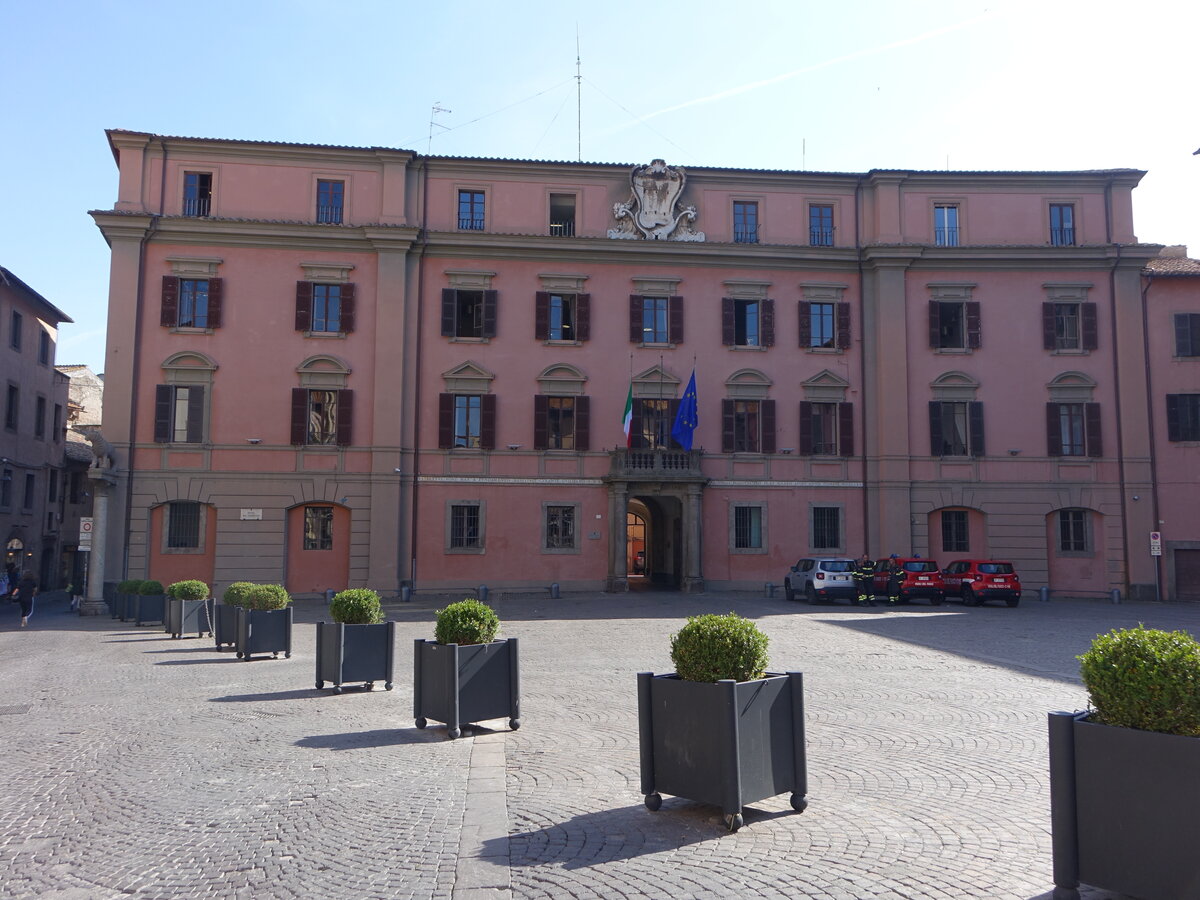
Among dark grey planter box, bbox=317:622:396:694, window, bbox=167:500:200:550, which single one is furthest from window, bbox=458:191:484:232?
dark grey planter box, bbox=317:622:396:694

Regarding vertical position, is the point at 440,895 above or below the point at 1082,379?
below

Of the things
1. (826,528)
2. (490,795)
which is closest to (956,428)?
(826,528)

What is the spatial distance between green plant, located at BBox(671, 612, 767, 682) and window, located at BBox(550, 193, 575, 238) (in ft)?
93.7

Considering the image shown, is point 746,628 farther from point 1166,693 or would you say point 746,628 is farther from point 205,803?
point 205,803

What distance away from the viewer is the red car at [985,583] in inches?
1156

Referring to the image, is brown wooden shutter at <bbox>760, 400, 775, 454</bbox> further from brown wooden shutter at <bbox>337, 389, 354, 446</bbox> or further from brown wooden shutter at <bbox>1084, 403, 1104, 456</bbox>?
brown wooden shutter at <bbox>337, 389, 354, 446</bbox>

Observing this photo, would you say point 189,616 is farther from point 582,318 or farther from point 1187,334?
point 1187,334

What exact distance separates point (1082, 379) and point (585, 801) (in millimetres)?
31935

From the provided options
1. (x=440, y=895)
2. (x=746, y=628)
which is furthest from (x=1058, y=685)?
(x=440, y=895)

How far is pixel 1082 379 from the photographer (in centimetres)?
3391

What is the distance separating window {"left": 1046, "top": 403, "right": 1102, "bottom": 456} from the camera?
33625 mm

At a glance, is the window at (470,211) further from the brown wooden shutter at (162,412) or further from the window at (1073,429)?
the window at (1073,429)

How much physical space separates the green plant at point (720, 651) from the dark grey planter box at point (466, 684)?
343 centimetres

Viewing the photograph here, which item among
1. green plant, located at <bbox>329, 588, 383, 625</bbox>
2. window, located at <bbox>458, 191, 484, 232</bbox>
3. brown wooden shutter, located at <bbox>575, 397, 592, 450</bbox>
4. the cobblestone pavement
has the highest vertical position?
window, located at <bbox>458, 191, 484, 232</bbox>
